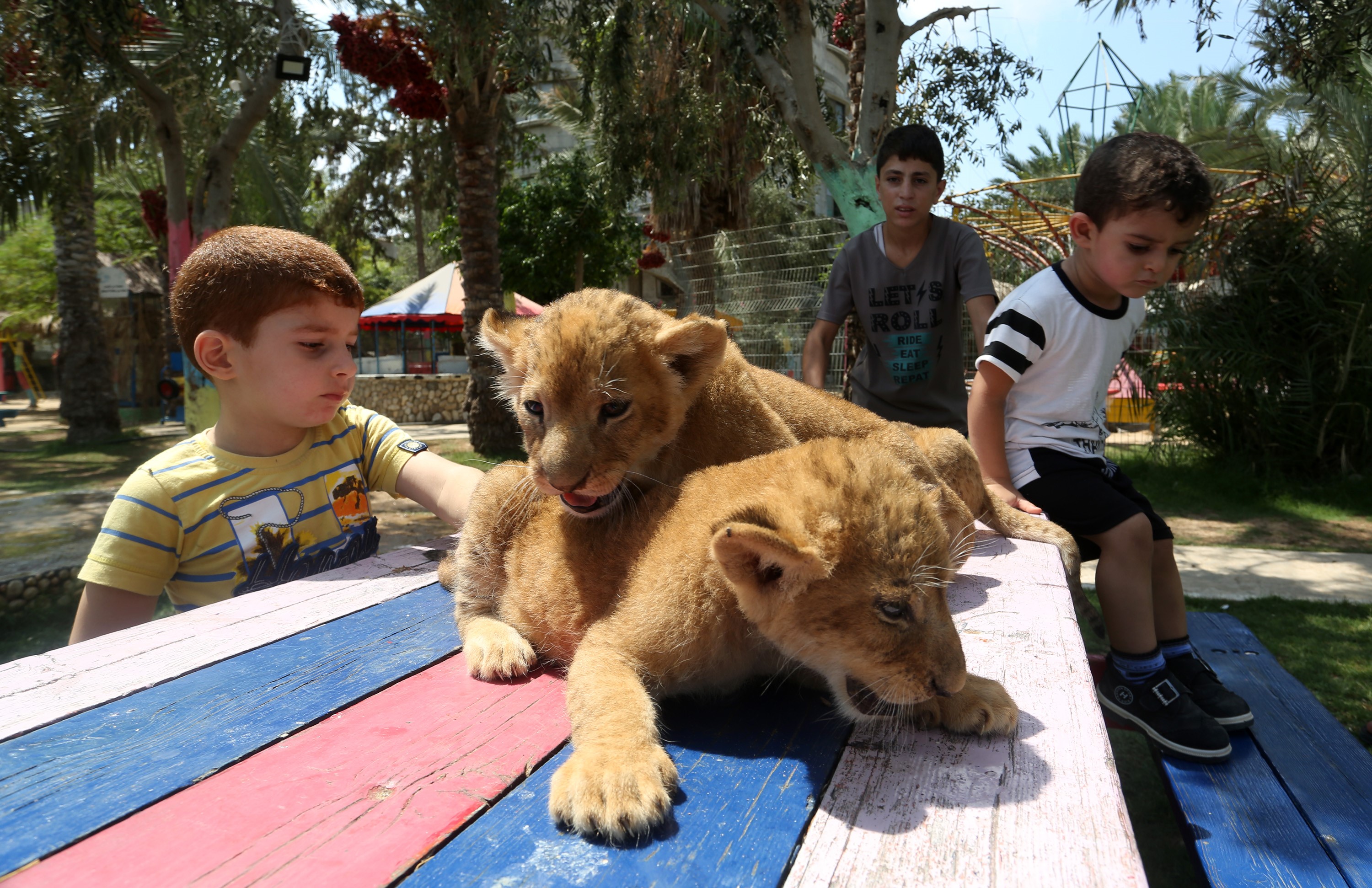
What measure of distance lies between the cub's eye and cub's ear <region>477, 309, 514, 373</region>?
61.1 inches

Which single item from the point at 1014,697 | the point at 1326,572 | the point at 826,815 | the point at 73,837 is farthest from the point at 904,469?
the point at 1326,572

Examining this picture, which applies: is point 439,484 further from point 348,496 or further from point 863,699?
point 863,699

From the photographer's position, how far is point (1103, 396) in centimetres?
383

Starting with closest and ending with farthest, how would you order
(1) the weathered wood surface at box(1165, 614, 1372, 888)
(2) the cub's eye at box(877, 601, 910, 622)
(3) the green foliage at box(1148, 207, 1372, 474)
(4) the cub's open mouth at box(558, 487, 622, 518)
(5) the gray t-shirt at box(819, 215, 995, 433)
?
(2) the cub's eye at box(877, 601, 910, 622), (4) the cub's open mouth at box(558, 487, 622, 518), (1) the weathered wood surface at box(1165, 614, 1372, 888), (5) the gray t-shirt at box(819, 215, 995, 433), (3) the green foliage at box(1148, 207, 1372, 474)

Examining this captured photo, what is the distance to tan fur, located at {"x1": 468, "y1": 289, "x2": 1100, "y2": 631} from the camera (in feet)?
7.86

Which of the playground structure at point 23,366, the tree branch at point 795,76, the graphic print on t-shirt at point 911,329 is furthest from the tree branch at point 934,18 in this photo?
the playground structure at point 23,366

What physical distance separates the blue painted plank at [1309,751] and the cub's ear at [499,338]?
2985 mm

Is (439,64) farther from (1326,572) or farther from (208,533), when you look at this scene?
(1326,572)

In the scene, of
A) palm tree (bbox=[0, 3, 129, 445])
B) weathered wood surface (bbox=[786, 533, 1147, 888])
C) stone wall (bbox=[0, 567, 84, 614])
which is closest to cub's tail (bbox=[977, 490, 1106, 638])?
weathered wood surface (bbox=[786, 533, 1147, 888])

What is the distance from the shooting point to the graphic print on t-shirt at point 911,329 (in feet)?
17.4

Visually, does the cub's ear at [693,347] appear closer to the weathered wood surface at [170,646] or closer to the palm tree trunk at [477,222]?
the weathered wood surface at [170,646]

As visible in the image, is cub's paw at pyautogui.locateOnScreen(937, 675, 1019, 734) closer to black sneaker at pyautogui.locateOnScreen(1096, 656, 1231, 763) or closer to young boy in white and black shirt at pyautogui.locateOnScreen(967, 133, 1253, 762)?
black sneaker at pyautogui.locateOnScreen(1096, 656, 1231, 763)

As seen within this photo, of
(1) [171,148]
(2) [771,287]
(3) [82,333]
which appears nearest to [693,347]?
(2) [771,287]

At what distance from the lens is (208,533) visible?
10.4 ft
